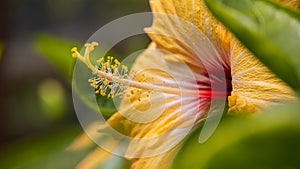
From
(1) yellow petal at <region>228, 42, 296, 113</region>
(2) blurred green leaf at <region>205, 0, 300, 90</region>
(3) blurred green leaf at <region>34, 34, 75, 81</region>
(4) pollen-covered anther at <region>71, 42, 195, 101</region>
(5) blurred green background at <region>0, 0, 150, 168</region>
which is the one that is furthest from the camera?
(5) blurred green background at <region>0, 0, 150, 168</region>

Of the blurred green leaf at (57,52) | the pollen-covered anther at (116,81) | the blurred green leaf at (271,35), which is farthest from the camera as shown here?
the blurred green leaf at (57,52)

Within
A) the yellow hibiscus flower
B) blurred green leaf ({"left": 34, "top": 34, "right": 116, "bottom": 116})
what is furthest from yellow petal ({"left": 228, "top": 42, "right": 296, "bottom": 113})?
blurred green leaf ({"left": 34, "top": 34, "right": 116, "bottom": 116})

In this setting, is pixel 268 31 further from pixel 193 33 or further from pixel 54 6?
pixel 54 6

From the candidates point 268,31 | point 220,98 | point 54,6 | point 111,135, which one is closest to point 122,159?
point 111,135

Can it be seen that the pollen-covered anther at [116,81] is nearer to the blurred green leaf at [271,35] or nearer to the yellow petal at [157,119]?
the yellow petal at [157,119]

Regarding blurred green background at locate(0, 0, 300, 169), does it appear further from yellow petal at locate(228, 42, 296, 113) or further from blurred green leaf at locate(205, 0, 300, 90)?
yellow petal at locate(228, 42, 296, 113)

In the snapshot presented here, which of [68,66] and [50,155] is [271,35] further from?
[68,66]

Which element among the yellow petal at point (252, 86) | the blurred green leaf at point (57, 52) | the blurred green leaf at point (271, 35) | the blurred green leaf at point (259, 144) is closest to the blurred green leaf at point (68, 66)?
the blurred green leaf at point (57, 52)

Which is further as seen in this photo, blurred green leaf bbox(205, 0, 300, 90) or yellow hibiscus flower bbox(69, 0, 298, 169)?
yellow hibiscus flower bbox(69, 0, 298, 169)
